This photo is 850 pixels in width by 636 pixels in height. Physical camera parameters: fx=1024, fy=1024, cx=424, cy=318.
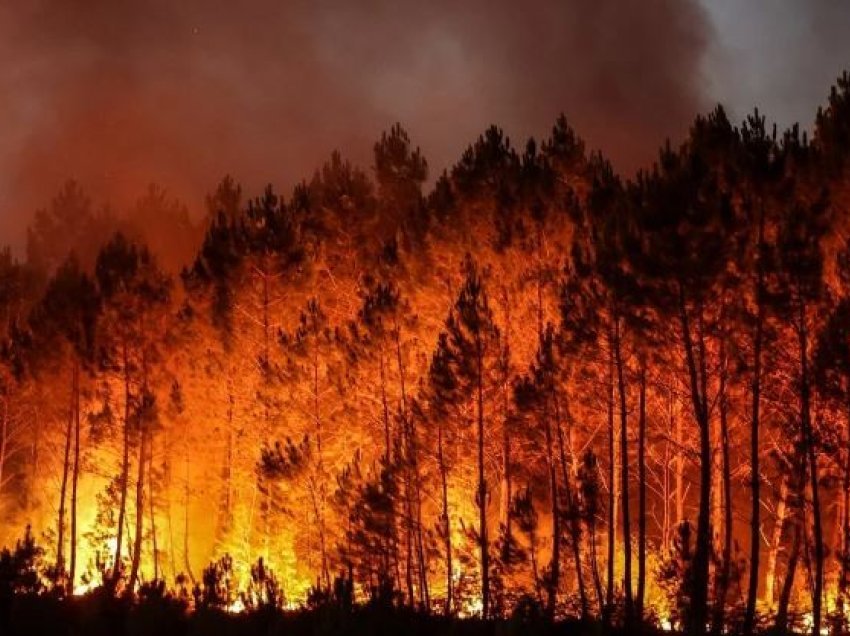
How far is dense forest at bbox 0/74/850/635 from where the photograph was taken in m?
16.5

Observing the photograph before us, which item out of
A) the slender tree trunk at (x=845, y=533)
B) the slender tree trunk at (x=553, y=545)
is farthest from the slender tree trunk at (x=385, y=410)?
the slender tree trunk at (x=845, y=533)

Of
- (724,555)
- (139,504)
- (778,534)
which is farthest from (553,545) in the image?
(139,504)

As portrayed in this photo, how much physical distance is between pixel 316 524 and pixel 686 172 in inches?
430

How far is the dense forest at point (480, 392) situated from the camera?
1652 cm

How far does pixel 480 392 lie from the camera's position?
19312 millimetres

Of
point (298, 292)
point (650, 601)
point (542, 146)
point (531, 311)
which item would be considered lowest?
point (650, 601)

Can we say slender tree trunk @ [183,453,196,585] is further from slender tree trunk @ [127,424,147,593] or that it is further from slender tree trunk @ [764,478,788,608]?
slender tree trunk @ [764,478,788,608]

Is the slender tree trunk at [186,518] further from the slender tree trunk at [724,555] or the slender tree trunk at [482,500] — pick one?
the slender tree trunk at [724,555]

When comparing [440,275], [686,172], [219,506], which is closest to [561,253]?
[440,275]

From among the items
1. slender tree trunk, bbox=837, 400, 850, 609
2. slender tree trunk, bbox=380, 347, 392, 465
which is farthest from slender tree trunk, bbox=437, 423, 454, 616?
slender tree trunk, bbox=837, 400, 850, 609

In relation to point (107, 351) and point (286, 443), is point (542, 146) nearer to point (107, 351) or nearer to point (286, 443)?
point (286, 443)

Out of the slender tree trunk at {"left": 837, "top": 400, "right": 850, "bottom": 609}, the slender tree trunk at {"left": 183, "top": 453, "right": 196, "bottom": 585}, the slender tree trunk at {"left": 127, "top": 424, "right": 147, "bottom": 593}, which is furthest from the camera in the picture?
the slender tree trunk at {"left": 183, "top": 453, "right": 196, "bottom": 585}

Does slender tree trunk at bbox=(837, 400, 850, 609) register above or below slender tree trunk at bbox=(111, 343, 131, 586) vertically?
below

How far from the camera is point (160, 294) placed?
26.9 meters
